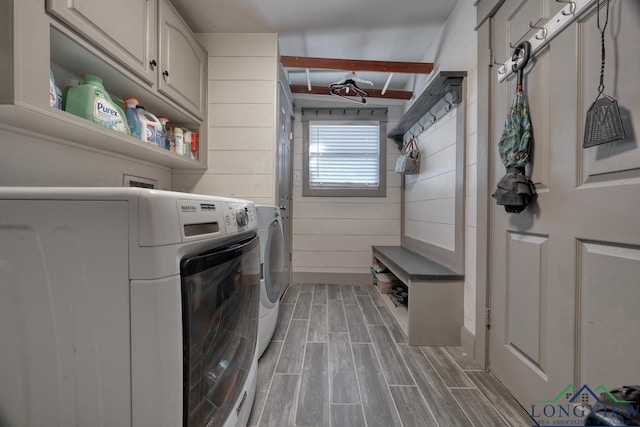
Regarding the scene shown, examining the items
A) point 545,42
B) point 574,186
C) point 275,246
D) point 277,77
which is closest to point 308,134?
point 277,77

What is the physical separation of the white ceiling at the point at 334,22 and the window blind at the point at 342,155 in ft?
2.89

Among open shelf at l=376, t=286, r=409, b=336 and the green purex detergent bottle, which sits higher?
the green purex detergent bottle

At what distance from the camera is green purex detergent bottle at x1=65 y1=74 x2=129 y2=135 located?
3.60ft

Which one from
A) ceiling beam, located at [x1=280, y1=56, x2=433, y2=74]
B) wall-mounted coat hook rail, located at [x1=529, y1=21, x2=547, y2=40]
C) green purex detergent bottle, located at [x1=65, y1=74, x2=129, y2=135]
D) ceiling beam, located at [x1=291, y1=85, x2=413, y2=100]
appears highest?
ceiling beam, located at [x1=291, y1=85, x2=413, y2=100]

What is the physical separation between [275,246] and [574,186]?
156 centimetres

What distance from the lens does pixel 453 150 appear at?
6.01 ft

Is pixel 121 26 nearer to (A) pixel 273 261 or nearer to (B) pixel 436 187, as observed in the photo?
(A) pixel 273 261

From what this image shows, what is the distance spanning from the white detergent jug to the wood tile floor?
1.51m

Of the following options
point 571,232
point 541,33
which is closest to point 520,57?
point 541,33

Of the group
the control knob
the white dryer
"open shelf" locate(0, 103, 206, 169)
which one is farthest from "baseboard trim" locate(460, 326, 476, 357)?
"open shelf" locate(0, 103, 206, 169)

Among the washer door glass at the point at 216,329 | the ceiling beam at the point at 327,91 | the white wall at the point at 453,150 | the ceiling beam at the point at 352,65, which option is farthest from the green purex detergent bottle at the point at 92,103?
the white wall at the point at 453,150

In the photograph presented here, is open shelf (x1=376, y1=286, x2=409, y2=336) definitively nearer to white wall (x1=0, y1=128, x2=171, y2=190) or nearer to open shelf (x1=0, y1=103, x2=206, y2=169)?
open shelf (x1=0, y1=103, x2=206, y2=169)

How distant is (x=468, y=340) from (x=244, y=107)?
2346 mm

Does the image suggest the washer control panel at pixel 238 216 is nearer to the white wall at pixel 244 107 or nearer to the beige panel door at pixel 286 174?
the white wall at pixel 244 107
